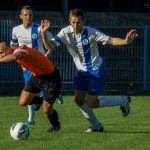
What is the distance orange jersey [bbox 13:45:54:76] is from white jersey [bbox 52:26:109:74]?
61 cm

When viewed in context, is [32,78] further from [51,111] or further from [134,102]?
[134,102]

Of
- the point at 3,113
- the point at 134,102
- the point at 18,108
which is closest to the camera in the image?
the point at 3,113

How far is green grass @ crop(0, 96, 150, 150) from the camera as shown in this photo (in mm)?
10734

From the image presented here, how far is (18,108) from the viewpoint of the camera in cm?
1778

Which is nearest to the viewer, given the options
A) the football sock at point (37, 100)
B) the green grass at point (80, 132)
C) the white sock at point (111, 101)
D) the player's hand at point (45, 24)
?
the green grass at point (80, 132)

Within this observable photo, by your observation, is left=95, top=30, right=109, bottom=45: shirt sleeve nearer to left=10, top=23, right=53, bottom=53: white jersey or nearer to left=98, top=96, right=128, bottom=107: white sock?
left=98, top=96, right=128, bottom=107: white sock

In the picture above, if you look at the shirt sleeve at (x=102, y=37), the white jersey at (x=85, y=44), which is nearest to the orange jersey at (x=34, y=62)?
the white jersey at (x=85, y=44)

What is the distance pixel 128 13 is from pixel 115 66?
53.1 feet

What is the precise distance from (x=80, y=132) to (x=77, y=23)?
6.23 ft

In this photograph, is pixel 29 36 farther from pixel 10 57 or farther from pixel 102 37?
pixel 10 57

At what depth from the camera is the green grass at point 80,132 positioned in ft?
35.2

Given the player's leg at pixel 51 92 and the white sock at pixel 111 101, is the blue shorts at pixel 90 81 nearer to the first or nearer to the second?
the white sock at pixel 111 101

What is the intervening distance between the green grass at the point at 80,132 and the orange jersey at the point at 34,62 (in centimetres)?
109

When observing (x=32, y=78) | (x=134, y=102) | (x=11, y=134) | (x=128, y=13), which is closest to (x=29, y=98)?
(x=32, y=78)
